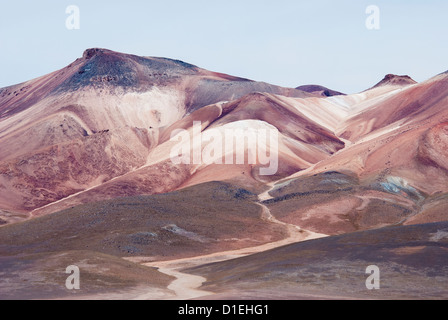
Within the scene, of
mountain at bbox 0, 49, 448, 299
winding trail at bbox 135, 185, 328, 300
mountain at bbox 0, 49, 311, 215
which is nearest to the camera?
winding trail at bbox 135, 185, 328, 300

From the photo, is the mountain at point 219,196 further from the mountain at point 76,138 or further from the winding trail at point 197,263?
→ the mountain at point 76,138

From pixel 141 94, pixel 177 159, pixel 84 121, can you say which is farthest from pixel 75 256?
pixel 141 94

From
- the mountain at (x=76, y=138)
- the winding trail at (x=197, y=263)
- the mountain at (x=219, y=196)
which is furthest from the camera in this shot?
the mountain at (x=76, y=138)

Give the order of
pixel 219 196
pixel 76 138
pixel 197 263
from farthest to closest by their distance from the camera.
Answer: pixel 76 138 < pixel 219 196 < pixel 197 263

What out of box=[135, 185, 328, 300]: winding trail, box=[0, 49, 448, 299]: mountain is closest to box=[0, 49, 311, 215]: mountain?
box=[0, 49, 448, 299]: mountain

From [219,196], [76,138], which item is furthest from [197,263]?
[76,138]

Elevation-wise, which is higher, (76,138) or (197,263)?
(76,138)

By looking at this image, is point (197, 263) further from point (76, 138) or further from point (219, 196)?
point (76, 138)

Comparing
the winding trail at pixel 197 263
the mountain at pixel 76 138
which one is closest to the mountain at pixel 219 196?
the winding trail at pixel 197 263

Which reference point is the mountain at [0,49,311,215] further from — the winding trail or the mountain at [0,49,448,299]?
the winding trail

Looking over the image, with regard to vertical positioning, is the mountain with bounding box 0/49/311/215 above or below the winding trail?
above

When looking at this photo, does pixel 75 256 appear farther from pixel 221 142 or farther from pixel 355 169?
pixel 221 142

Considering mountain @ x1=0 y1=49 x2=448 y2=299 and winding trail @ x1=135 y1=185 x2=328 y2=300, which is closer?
winding trail @ x1=135 y1=185 x2=328 y2=300

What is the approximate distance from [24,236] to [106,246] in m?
12.3
